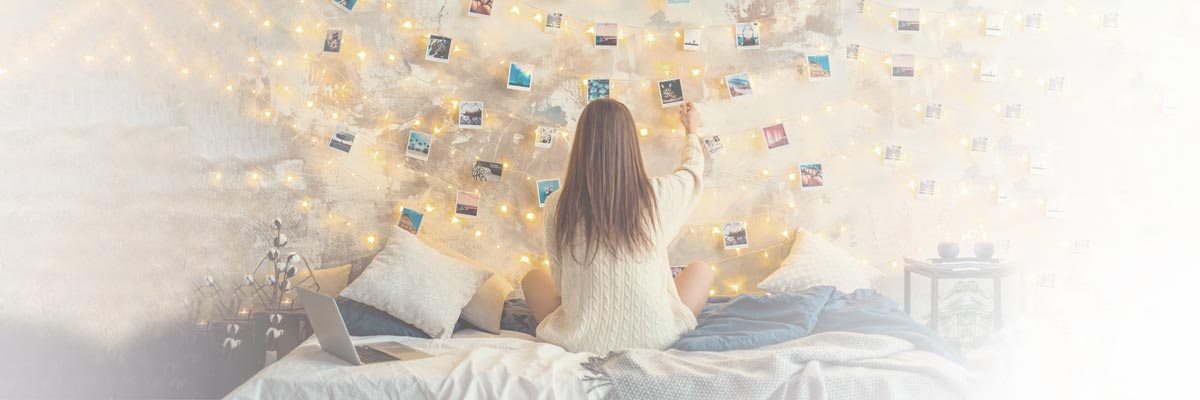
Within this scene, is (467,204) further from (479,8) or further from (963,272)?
(963,272)

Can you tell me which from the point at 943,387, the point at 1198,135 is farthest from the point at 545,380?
the point at 1198,135

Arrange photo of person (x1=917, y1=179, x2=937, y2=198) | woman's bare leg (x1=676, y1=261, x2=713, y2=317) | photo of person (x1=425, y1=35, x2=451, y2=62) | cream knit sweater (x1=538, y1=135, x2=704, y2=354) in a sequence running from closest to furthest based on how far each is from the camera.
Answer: cream knit sweater (x1=538, y1=135, x2=704, y2=354), woman's bare leg (x1=676, y1=261, x2=713, y2=317), photo of person (x1=425, y1=35, x2=451, y2=62), photo of person (x1=917, y1=179, x2=937, y2=198)

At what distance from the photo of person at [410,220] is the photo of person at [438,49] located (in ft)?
1.95

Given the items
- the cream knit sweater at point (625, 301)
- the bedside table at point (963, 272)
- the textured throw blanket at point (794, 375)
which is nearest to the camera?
the textured throw blanket at point (794, 375)

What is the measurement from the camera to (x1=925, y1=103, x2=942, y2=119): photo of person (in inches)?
125

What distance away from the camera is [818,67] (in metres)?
3.15

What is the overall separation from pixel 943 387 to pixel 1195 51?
1.96 m

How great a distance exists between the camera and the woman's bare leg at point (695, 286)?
257 cm

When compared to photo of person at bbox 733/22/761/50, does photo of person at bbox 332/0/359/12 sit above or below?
above

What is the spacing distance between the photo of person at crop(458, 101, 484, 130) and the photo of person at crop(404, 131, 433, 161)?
0.15 metres

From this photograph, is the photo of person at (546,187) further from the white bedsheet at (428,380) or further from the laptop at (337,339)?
the white bedsheet at (428,380)

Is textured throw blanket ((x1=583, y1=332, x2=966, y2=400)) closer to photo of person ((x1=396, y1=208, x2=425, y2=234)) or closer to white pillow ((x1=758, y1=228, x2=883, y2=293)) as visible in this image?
white pillow ((x1=758, y1=228, x2=883, y2=293))

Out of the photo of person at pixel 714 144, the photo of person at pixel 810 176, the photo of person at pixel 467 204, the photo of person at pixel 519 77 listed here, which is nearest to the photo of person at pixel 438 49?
the photo of person at pixel 519 77

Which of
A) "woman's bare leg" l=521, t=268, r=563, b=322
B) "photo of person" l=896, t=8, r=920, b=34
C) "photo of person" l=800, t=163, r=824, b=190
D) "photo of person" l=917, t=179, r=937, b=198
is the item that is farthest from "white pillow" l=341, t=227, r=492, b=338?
"photo of person" l=896, t=8, r=920, b=34
